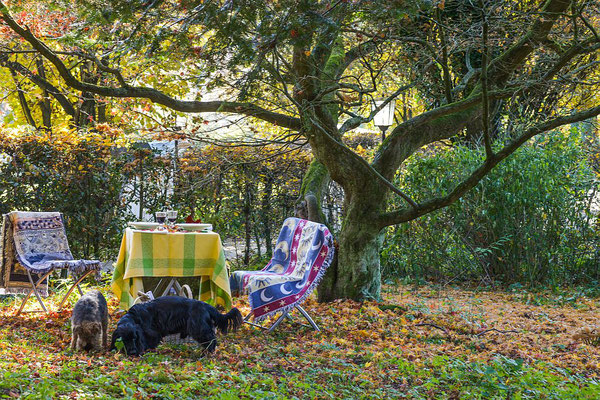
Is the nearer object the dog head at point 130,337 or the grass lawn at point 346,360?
the grass lawn at point 346,360

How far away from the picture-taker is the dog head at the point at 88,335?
4.27 meters

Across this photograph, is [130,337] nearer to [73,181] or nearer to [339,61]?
[73,181]

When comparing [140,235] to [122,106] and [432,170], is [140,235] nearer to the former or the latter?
→ [122,106]

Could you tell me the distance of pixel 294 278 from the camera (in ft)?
17.6

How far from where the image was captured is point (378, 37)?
5359mm

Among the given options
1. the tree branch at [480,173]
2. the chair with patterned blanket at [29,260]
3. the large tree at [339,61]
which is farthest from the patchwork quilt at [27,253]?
the tree branch at [480,173]

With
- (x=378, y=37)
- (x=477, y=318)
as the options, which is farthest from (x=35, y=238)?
(x=477, y=318)

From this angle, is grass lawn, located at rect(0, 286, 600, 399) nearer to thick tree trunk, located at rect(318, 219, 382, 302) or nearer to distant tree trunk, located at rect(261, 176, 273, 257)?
thick tree trunk, located at rect(318, 219, 382, 302)

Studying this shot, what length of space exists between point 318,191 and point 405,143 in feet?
3.68

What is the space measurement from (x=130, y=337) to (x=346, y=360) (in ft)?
5.19

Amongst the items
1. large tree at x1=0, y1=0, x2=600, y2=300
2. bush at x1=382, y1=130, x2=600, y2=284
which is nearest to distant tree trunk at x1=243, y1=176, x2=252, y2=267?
large tree at x1=0, y1=0, x2=600, y2=300

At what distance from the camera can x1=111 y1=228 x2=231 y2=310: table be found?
5297 millimetres

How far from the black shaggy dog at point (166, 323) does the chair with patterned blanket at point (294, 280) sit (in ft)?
1.98

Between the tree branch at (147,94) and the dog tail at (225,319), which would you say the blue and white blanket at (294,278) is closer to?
the dog tail at (225,319)
